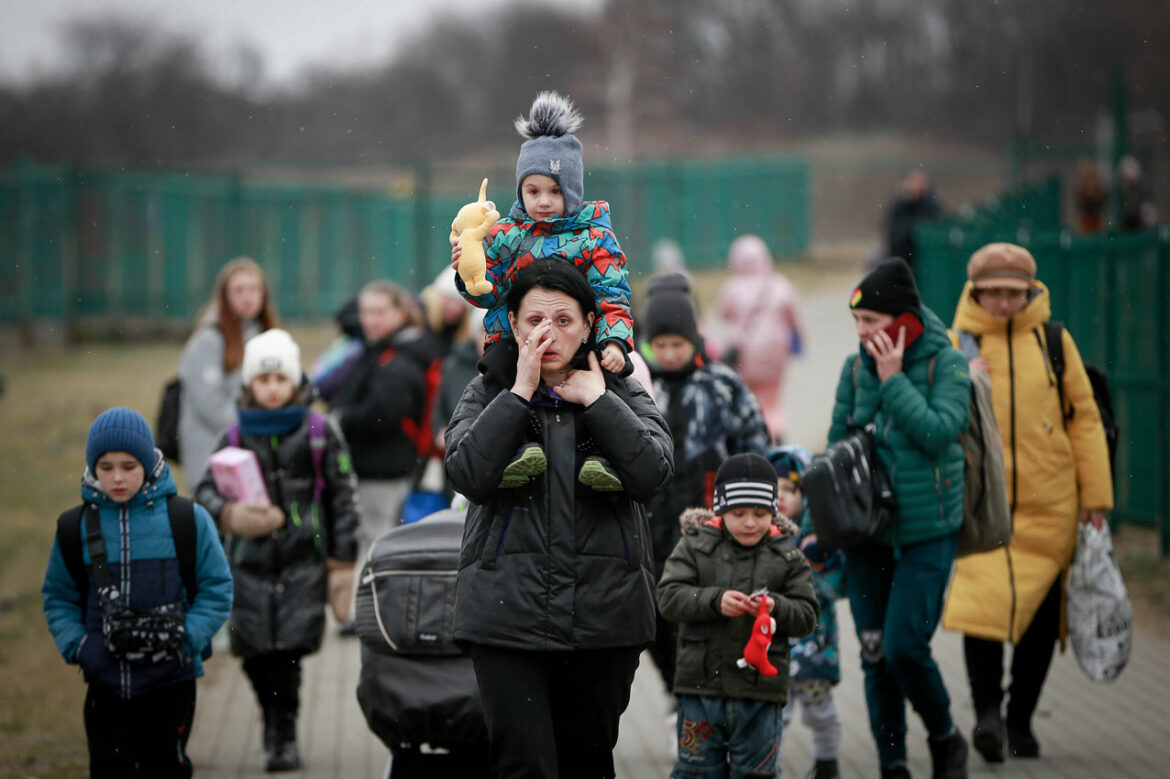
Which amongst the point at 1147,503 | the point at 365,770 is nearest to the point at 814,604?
the point at 365,770

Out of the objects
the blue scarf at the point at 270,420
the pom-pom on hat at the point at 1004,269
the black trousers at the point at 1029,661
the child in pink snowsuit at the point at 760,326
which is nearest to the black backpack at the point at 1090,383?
the pom-pom on hat at the point at 1004,269

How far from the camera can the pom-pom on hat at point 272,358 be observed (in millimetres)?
7078

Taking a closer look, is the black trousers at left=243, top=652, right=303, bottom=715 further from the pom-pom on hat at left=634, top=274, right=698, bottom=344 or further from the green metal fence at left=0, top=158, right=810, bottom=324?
the green metal fence at left=0, top=158, right=810, bottom=324

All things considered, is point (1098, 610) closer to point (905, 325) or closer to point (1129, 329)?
point (905, 325)

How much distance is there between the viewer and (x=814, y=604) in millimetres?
5422

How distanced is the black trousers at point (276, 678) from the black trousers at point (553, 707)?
2692 millimetres

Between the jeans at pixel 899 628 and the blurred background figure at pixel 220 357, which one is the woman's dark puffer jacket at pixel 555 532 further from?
the blurred background figure at pixel 220 357

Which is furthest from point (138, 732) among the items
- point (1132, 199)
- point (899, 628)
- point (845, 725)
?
point (1132, 199)

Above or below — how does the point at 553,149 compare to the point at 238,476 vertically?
above

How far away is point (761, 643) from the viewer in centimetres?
527

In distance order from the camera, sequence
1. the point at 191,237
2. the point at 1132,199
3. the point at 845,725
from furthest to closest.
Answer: the point at 191,237 < the point at 1132,199 < the point at 845,725

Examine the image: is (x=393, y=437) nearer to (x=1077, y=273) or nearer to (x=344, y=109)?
(x=1077, y=273)

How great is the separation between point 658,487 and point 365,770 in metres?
3.18

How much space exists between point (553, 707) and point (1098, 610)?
317 centimetres
